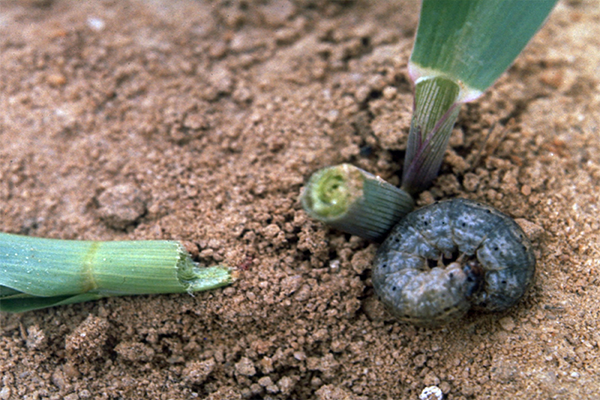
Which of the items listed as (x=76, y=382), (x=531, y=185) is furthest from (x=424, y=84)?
(x=76, y=382)

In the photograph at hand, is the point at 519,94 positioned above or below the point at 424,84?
below

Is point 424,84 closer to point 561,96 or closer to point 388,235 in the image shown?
point 388,235

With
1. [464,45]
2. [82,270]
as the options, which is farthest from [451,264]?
[82,270]

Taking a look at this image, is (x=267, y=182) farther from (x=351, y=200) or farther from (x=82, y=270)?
(x=82, y=270)

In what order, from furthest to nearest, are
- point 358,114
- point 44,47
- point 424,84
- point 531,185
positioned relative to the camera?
point 44,47 → point 358,114 → point 531,185 → point 424,84

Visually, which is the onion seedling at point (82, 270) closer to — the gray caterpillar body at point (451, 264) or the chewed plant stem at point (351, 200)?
the chewed plant stem at point (351, 200)

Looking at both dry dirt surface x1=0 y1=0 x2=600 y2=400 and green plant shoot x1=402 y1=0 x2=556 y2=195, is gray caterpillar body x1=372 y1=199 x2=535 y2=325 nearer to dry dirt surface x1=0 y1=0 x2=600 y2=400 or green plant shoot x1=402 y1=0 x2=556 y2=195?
dry dirt surface x1=0 y1=0 x2=600 y2=400
